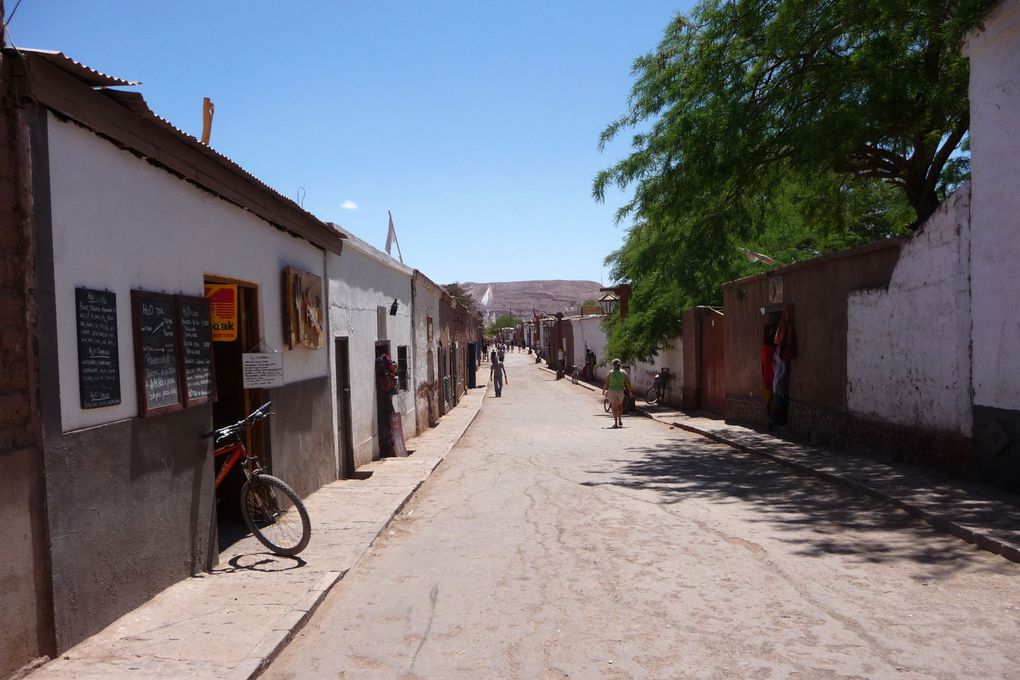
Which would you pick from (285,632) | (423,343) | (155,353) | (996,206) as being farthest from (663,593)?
(423,343)

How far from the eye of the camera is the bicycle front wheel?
7.14m

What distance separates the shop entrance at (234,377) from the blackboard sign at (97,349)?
111 inches

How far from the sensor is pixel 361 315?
13250 millimetres

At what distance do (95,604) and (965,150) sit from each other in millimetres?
14866

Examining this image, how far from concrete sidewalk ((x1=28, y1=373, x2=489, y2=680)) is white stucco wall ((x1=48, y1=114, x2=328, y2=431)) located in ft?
4.42

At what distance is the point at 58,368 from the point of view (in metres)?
4.73

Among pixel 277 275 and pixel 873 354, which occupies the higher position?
pixel 277 275

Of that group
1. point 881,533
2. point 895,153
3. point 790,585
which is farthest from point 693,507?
point 895,153

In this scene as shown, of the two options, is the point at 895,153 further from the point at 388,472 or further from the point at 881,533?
the point at 388,472

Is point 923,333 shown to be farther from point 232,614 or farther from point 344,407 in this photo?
point 232,614

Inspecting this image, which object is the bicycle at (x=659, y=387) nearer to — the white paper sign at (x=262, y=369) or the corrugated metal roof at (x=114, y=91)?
the white paper sign at (x=262, y=369)

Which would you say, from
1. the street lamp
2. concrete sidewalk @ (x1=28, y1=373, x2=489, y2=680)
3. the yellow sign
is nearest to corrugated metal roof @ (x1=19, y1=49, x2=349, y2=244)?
the yellow sign

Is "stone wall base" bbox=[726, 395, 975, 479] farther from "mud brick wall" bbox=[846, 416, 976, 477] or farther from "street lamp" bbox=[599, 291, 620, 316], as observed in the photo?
"street lamp" bbox=[599, 291, 620, 316]

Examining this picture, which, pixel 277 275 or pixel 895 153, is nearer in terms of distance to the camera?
pixel 277 275
